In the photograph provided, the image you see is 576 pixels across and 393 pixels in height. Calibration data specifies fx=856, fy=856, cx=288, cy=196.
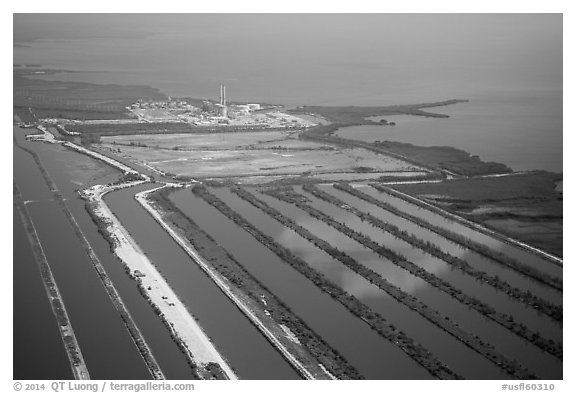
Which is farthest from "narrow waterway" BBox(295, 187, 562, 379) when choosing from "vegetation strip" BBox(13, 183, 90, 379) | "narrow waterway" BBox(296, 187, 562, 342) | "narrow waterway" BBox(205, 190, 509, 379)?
"vegetation strip" BBox(13, 183, 90, 379)

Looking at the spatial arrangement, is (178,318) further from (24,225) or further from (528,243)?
(528,243)

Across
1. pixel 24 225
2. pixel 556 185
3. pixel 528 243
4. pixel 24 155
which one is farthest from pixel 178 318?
pixel 24 155

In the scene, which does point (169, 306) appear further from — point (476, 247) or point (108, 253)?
point (476, 247)

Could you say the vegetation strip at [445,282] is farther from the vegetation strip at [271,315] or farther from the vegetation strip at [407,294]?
the vegetation strip at [271,315]

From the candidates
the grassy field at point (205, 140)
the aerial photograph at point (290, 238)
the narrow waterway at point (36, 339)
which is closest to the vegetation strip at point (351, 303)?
the aerial photograph at point (290, 238)

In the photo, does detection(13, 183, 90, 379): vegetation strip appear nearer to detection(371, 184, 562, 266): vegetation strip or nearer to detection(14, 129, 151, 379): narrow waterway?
detection(14, 129, 151, 379): narrow waterway

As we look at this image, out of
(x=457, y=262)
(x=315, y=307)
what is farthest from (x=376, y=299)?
(x=457, y=262)
